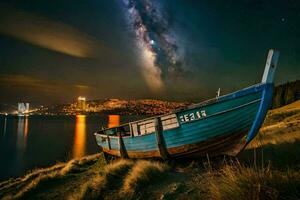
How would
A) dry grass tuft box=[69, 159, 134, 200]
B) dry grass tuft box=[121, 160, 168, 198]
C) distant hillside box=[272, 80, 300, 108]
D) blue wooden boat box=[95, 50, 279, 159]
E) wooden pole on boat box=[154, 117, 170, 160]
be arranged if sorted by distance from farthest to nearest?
distant hillside box=[272, 80, 300, 108] → wooden pole on boat box=[154, 117, 170, 160] → blue wooden boat box=[95, 50, 279, 159] → dry grass tuft box=[69, 159, 134, 200] → dry grass tuft box=[121, 160, 168, 198]

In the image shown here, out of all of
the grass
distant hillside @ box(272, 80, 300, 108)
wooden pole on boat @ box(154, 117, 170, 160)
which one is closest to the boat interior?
wooden pole on boat @ box(154, 117, 170, 160)

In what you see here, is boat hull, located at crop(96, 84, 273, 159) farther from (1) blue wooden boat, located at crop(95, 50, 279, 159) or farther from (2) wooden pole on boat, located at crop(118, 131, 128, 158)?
(2) wooden pole on boat, located at crop(118, 131, 128, 158)

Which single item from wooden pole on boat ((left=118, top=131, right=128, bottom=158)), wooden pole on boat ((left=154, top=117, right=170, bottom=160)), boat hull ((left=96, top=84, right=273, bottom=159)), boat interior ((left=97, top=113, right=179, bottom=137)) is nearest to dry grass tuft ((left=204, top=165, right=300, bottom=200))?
boat hull ((left=96, top=84, right=273, bottom=159))

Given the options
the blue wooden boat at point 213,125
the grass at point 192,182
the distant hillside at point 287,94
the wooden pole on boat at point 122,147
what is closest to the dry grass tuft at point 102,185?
the grass at point 192,182

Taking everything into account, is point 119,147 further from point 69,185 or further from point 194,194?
point 194,194

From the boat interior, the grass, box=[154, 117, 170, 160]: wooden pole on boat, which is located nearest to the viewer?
the grass

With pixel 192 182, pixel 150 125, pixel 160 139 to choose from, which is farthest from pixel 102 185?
pixel 150 125

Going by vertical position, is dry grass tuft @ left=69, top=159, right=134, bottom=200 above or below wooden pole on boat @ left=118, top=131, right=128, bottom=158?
below

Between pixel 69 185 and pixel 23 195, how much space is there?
1.82 metres

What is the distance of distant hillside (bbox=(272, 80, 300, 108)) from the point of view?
2940 inches

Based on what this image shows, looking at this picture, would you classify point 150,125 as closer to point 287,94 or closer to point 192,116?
point 192,116

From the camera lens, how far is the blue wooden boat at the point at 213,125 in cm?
912

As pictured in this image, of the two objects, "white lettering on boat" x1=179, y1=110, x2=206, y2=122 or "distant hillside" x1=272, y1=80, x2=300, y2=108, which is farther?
"distant hillside" x1=272, y1=80, x2=300, y2=108

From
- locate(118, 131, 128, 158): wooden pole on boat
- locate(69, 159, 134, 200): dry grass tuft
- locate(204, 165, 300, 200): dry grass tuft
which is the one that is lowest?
locate(69, 159, 134, 200): dry grass tuft
